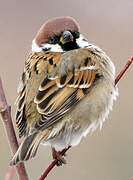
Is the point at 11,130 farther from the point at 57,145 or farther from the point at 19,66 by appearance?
the point at 19,66

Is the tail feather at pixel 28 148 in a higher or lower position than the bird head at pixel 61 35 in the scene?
lower

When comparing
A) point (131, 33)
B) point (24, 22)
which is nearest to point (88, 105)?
point (131, 33)

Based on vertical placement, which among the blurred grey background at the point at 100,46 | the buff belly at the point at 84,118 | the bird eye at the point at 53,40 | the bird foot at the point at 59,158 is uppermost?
the bird eye at the point at 53,40

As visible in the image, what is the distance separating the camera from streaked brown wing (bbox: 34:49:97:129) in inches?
132

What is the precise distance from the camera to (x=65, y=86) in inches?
138

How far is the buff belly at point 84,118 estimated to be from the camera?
3453mm

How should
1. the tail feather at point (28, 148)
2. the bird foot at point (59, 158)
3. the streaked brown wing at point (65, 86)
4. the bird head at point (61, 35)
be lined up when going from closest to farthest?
the tail feather at point (28, 148) → the streaked brown wing at point (65, 86) → the bird foot at point (59, 158) → the bird head at point (61, 35)

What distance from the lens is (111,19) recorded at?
6934 mm

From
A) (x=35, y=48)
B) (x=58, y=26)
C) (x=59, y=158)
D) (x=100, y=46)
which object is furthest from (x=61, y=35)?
(x=100, y=46)

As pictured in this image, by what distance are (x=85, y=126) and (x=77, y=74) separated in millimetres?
410

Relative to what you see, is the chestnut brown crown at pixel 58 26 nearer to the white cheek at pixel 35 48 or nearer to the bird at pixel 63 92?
the bird at pixel 63 92

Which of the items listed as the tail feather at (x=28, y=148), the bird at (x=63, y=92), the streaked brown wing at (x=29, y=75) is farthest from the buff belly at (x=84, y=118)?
the streaked brown wing at (x=29, y=75)

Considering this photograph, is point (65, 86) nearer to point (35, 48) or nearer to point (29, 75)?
point (29, 75)

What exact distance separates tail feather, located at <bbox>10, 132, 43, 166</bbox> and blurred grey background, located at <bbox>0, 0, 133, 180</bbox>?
928mm
